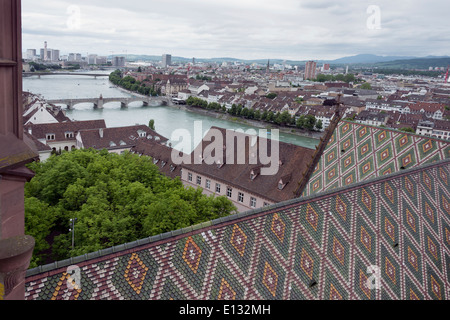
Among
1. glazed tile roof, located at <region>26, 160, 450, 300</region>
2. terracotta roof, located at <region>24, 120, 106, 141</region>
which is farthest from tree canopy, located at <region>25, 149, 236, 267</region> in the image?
terracotta roof, located at <region>24, 120, 106, 141</region>

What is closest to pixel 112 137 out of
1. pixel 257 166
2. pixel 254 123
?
pixel 257 166

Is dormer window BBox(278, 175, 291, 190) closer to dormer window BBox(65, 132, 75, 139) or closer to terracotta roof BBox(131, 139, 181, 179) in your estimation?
terracotta roof BBox(131, 139, 181, 179)

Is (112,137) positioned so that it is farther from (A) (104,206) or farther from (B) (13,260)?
(B) (13,260)

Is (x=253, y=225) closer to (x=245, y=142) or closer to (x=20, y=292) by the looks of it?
(x=20, y=292)

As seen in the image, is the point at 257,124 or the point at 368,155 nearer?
the point at 368,155

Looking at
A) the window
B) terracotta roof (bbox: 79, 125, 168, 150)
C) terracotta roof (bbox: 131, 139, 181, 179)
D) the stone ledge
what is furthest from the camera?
terracotta roof (bbox: 79, 125, 168, 150)

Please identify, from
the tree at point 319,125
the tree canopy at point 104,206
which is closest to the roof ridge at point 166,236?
the tree canopy at point 104,206
